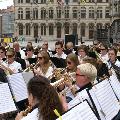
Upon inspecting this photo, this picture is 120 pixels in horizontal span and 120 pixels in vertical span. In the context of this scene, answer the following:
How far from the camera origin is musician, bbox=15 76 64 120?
4215 millimetres

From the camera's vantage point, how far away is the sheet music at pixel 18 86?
21.1 feet

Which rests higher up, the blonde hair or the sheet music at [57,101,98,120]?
the blonde hair

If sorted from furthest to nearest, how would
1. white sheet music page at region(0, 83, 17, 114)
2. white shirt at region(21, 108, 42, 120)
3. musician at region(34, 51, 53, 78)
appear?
1. musician at region(34, 51, 53, 78)
2. white sheet music page at region(0, 83, 17, 114)
3. white shirt at region(21, 108, 42, 120)

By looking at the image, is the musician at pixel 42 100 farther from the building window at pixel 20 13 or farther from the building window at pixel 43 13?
the building window at pixel 20 13

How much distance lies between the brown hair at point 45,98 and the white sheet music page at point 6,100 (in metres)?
1.41

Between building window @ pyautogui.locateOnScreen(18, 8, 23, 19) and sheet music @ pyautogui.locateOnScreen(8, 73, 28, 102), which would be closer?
sheet music @ pyautogui.locateOnScreen(8, 73, 28, 102)

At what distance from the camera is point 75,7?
291 ft

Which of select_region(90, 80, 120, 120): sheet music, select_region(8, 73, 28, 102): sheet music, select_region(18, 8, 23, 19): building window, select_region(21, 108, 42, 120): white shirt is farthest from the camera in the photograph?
select_region(18, 8, 23, 19): building window

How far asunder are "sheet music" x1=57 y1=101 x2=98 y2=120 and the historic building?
83805 millimetres

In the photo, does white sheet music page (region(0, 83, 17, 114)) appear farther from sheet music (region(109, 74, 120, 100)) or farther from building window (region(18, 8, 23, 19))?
building window (region(18, 8, 23, 19))

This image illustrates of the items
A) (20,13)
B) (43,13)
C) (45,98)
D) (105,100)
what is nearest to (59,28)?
(43,13)

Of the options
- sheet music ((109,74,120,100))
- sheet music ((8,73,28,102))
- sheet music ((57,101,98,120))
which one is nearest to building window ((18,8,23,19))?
sheet music ((8,73,28,102))

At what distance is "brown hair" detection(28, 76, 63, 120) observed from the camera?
4215 mm

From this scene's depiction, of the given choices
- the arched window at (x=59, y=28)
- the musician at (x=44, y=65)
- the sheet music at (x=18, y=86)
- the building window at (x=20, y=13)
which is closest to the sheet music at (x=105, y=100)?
the sheet music at (x=18, y=86)
